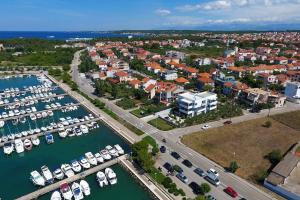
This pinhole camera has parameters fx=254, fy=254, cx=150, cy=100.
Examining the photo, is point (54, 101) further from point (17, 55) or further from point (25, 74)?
point (17, 55)

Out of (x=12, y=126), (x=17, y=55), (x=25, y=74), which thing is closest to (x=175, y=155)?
(x=12, y=126)

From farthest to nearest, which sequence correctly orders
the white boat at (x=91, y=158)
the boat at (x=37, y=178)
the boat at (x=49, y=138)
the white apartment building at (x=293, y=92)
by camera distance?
the white apartment building at (x=293, y=92)
the boat at (x=49, y=138)
the white boat at (x=91, y=158)
the boat at (x=37, y=178)

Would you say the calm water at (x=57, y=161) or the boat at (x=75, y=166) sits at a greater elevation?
the boat at (x=75, y=166)

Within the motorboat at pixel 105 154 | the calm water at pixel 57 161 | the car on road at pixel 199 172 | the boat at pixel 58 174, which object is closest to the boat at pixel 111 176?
the calm water at pixel 57 161

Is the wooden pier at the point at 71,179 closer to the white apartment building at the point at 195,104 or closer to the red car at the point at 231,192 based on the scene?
the red car at the point at 231,192

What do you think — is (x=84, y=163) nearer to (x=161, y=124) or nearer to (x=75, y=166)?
(x=75, y=166)

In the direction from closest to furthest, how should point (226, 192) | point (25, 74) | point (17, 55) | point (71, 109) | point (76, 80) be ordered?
point (226, 192), point (71, 109), point (76, 80), point (25, 74), point (17, 55)
